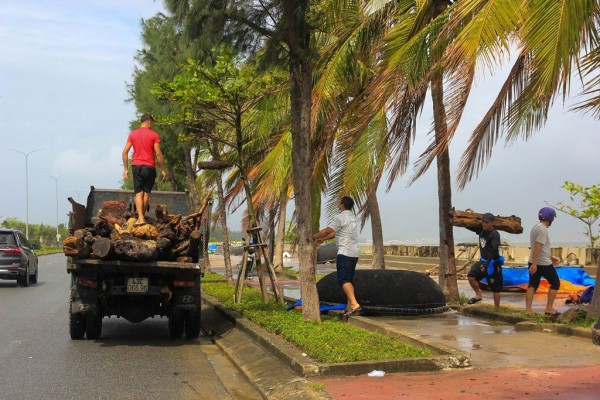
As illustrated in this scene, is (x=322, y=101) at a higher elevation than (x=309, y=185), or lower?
higher

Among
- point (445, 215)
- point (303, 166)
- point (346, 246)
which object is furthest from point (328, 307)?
point (445, 215)

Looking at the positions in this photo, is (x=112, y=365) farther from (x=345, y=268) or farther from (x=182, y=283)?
(x=345, y=268)

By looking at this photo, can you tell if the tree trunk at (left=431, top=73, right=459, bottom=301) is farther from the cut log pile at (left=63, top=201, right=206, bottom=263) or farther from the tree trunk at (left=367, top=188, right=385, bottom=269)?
the cut log pile at (left=63, top=201, right=206, bottom=263)

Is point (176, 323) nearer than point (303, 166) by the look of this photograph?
No

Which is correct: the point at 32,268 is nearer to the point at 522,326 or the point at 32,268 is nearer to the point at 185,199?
the point at 185,199

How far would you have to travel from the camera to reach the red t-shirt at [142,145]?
34.9ft

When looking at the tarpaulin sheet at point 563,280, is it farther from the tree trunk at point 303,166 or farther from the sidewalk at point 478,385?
the sidewalk at point 478,385

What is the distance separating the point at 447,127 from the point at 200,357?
557 cm

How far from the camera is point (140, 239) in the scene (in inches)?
374

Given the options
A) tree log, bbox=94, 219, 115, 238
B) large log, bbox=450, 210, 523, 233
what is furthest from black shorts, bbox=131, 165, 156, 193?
large log, bbox=450, 210, 523, 233

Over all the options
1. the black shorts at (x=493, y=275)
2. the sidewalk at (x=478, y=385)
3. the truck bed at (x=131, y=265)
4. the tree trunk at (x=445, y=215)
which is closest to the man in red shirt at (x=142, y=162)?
the truck bed at (x=131, y=265)

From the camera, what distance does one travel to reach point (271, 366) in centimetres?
750

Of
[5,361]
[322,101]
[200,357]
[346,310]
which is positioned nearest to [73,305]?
[5,361]

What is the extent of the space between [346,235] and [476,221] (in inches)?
122
